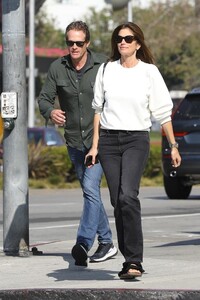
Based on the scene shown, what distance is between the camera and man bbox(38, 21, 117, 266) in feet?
30.8

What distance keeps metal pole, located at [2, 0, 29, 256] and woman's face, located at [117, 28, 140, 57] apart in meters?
2.02

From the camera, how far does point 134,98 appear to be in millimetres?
8391

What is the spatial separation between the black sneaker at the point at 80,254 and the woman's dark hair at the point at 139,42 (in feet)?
5.19

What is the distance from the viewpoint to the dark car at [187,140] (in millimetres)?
18484

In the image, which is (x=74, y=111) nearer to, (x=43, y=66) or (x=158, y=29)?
(x=43, y=66)

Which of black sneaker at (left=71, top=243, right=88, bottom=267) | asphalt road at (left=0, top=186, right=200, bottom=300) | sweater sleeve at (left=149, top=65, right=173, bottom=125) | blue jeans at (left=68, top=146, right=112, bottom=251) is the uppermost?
sweater sleeve at (left=149, top=65, right=173, bottom=125)

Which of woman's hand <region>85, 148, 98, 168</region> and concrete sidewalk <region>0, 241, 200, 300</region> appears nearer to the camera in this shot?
concrete sidewalk <region>0, 241, 200, 300</region>

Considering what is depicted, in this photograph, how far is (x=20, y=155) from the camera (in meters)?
10.3

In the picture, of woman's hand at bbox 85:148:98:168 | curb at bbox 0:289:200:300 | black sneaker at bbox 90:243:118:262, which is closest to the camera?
curb at bbox 0:289:200:300

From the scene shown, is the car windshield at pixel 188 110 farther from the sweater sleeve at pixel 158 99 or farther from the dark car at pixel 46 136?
the dark car at pixel 46 136

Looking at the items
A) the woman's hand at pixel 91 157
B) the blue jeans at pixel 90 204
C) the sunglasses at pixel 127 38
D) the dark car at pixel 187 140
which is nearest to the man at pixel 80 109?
the blue jeans at pixel 90 204

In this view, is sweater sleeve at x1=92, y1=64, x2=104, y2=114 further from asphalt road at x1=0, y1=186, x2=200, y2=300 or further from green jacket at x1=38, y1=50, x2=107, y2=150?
asphalt road at x1=0, y1=186, x2=200, y2=300

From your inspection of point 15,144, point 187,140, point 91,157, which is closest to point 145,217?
point 187,140

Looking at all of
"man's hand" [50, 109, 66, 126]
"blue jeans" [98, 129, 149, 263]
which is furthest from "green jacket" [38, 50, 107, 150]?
"blue jeans" [98, 129, 149, 263]
